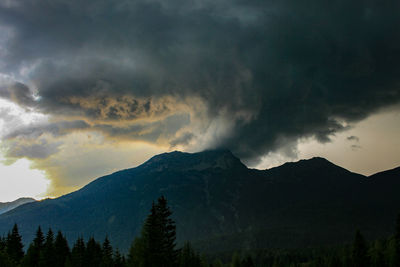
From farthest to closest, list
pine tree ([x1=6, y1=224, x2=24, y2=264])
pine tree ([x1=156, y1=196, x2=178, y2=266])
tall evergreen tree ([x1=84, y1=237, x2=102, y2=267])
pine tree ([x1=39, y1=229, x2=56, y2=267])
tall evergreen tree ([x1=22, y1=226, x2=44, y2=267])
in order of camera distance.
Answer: tall evergreen tree ([x1=84, y1=237, x2=102, y2=267])
pine tree ([x1=6, y1=224, x2=24, y2=264])
tall evergreen tree ([x1=22, y1=226, x2=44, y2=267])
pine tree ([x1=39, y1=229, x2=56, y2=267])
pine tree ([x1=156, y1=196, x2=178, y2=266])

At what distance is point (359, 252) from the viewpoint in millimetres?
75375

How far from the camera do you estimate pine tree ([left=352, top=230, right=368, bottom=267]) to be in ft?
246

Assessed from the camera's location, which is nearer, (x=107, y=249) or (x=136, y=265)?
(x=136, y=265)

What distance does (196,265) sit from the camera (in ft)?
305

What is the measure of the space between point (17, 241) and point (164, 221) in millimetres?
46862

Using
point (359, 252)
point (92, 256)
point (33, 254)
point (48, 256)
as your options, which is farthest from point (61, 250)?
point (359, 252)

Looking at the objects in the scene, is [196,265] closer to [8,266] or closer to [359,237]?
[359,237]

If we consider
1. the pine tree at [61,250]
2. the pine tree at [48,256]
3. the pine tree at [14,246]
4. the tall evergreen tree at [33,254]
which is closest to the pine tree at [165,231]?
the pine tree at [48,256]

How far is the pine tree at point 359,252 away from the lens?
7500 cm

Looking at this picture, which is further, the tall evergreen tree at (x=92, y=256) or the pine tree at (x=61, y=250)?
the tall evergreen tree at (x=92, y=256)

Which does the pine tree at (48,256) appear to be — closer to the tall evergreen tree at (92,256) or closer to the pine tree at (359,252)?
the tall evergreen tree at (92,256)

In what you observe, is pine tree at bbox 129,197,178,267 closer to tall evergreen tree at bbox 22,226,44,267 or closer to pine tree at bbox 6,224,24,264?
tall evergreen tree at bbox 22,226,44,267

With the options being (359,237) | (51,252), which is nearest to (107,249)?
→ (51,252)

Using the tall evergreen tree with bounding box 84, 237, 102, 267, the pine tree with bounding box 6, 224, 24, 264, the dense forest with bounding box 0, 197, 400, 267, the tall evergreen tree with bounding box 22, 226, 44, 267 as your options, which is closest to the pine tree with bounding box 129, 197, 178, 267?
the dense forest with bounding box 0, 197, 400, 267
